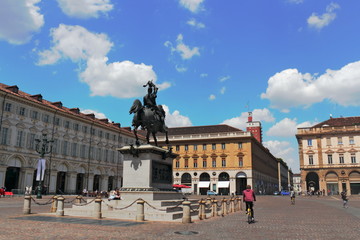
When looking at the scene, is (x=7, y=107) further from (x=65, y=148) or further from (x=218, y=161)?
(x=218, y=161)

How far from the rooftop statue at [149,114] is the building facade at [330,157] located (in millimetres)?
58306

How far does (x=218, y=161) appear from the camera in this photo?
71625 mm

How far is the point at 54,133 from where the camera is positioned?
47.2 metres

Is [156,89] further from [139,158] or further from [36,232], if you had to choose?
[36,232]

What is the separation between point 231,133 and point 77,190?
3541 centimetres

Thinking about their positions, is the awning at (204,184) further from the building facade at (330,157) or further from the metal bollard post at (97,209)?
the metal bollard post at (97,209)

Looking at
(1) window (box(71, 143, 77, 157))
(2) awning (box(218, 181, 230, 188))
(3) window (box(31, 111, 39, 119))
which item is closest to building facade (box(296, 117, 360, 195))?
(2) awning (box(218, 181, 230, 188))

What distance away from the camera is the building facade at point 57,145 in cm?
4028

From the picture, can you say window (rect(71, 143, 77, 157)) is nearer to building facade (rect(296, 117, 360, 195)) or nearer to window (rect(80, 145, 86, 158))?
window (rect(80, 145, 86, 158))

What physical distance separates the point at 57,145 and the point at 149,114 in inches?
1374

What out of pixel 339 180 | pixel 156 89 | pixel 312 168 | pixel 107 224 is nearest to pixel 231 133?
pixel 312 168

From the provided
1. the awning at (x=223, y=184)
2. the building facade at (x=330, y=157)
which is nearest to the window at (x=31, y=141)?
the awning at (x=223, y=184)

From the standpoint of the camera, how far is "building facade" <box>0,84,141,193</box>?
40.3 meters

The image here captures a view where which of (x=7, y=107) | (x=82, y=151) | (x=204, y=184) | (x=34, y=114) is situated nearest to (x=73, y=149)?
(x=82, y=151)
